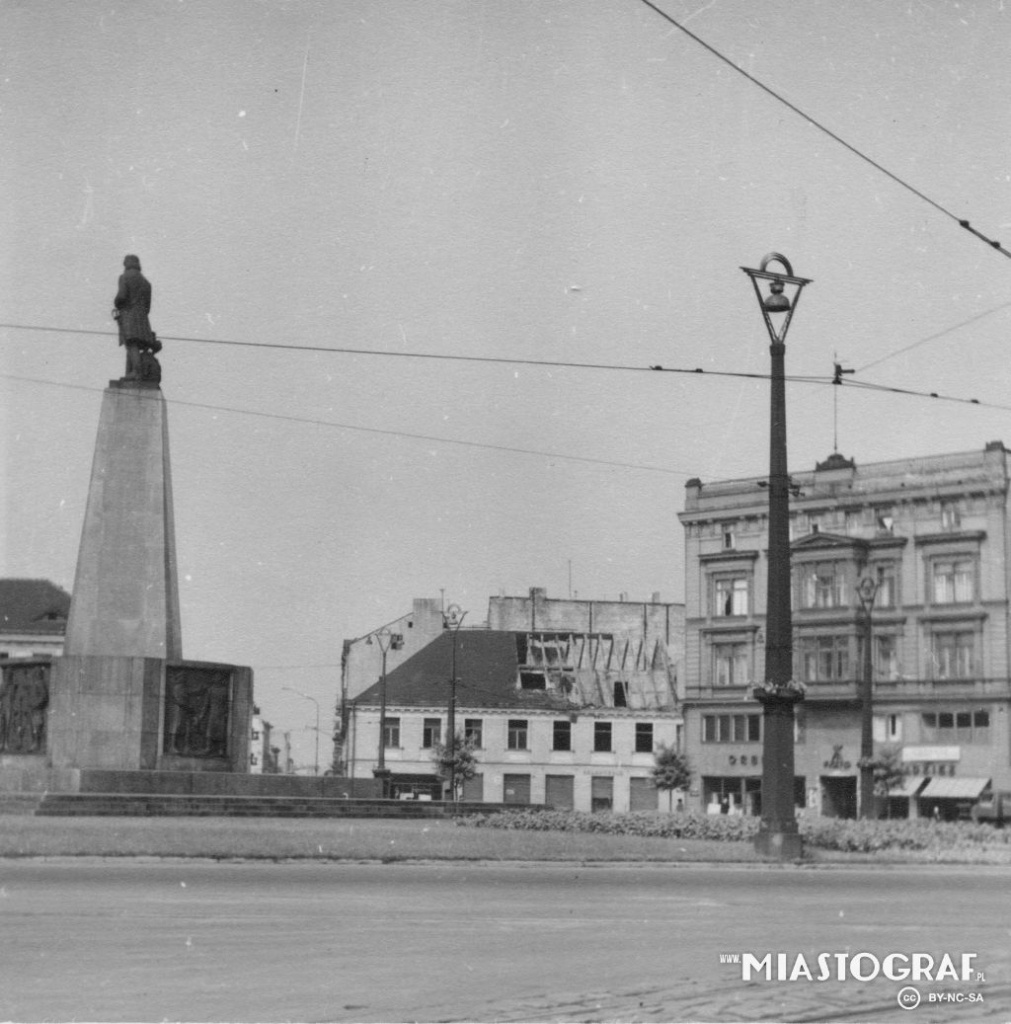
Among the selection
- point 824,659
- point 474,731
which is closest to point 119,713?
point 824,659

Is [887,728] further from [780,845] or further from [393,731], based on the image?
[780,845]

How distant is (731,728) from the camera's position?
2446 inches

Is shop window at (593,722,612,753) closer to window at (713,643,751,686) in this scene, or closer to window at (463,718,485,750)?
window at (463,718,485,750)

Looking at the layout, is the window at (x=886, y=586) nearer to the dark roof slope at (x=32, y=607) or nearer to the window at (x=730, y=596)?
the window at (x=730, y=596)

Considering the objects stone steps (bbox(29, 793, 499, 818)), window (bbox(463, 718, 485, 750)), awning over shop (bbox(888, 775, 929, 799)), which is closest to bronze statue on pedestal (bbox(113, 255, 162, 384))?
stone steps (bbox(29, 793, 499, 818))

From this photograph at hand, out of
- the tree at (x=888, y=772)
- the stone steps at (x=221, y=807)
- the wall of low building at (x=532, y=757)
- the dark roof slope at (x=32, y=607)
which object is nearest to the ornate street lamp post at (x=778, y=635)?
the stone steps at (x=221, y=807)

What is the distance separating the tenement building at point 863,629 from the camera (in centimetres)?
5584

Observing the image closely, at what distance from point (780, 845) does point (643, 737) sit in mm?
48889

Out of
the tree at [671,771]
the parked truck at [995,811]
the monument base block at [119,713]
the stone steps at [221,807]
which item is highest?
the monument base block at [119,713]

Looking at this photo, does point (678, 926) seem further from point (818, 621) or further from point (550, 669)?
point (550, 669)

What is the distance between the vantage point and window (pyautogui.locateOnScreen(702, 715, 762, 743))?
61.4 metres

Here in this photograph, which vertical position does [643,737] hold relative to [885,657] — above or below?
below

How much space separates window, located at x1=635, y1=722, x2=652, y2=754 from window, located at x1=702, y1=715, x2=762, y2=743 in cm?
669

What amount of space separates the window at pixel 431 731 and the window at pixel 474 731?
1.08 metres
